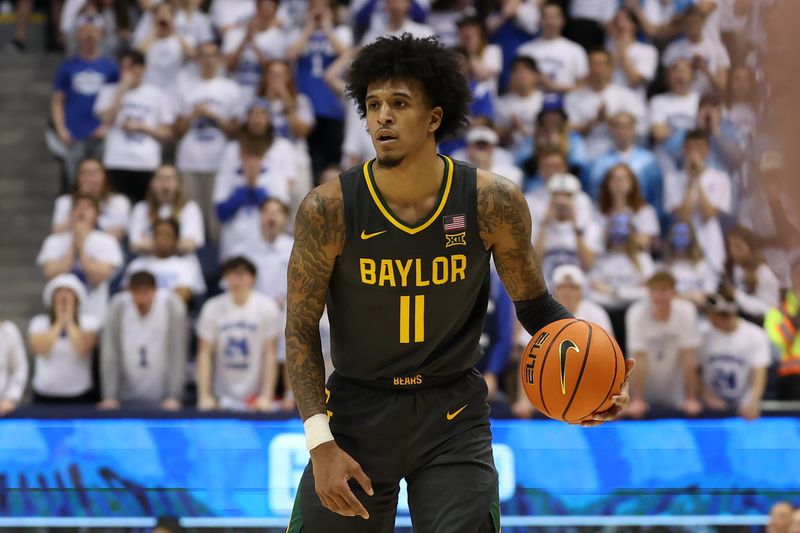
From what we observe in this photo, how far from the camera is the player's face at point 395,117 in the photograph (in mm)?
3525

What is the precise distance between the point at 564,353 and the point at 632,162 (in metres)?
6.17

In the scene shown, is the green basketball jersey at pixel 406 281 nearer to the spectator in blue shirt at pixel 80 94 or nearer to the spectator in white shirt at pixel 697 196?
the spectator in white shirt at pixel 697 196

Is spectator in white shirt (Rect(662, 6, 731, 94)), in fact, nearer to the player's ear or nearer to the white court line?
the white court line

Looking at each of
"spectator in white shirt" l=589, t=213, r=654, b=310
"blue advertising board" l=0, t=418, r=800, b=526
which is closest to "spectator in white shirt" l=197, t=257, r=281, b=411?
"blue advertising board" l=0, t=418, r=800, b=526

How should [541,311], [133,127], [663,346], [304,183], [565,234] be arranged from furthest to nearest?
[133,127] → [304,183] → [565,234] → [663,346] → [541,311]

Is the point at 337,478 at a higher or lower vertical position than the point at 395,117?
lower

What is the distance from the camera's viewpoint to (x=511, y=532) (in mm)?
7324

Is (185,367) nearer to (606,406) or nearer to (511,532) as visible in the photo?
(511,532)

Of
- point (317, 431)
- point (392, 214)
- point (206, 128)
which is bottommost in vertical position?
point (317, 431)

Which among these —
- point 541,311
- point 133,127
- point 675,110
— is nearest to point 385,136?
point 541,311

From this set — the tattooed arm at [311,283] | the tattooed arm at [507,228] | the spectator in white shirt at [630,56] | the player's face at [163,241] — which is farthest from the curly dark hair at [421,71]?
the spectator in white shirt at [630,56]

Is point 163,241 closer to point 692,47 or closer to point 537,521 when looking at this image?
point 537,521

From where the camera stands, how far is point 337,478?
3410 millimetres

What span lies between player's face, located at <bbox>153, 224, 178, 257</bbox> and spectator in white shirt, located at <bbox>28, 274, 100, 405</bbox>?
77 cm
